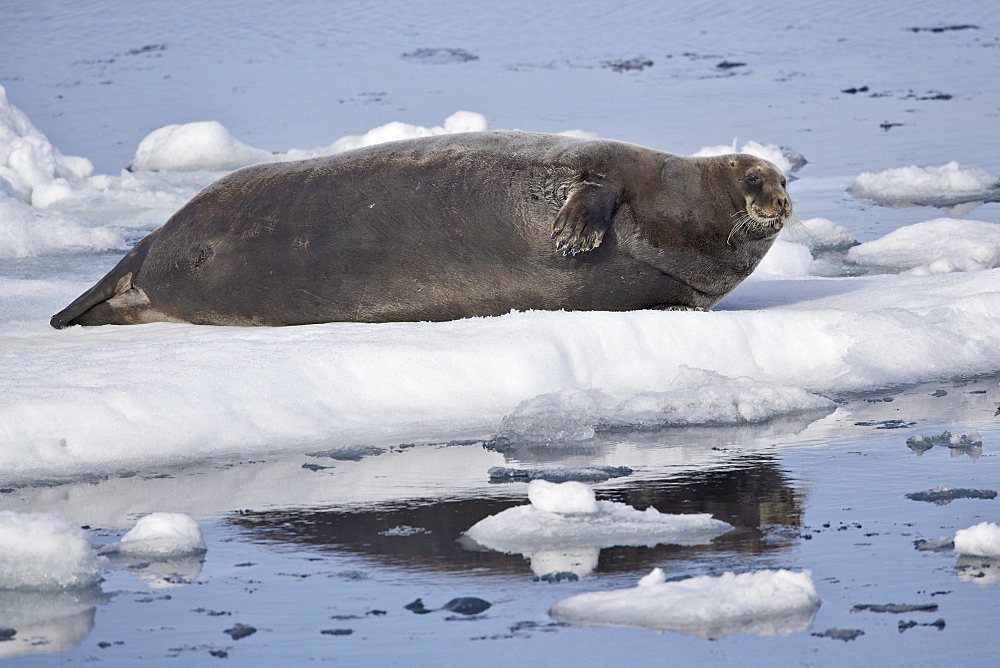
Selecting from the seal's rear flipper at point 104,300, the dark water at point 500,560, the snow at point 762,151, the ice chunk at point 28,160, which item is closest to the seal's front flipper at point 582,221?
the dark water at point 500,560

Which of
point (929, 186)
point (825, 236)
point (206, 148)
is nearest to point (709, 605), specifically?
point (825, 236)

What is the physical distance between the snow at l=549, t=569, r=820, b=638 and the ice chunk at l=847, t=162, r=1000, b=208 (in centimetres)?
884

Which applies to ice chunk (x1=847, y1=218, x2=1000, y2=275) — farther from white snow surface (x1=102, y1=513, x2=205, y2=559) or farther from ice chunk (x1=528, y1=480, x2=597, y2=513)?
white snow surface (x1=102, y1=513, x2=205, y2=559)

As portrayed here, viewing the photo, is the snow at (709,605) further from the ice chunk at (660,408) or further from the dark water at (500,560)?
the ice chunk at (660,408)

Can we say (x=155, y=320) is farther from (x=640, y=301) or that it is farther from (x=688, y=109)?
(x=688, y=109)

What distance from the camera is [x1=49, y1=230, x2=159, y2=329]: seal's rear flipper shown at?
25.6 ft

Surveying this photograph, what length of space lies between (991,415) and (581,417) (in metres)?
1.63

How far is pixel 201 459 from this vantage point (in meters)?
5.25

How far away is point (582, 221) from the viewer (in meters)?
6.85

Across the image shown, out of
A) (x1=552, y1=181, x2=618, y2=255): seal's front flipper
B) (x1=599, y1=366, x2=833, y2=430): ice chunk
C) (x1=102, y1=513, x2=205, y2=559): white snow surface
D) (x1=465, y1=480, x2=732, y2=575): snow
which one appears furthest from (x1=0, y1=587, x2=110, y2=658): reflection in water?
(x1=552, y1=181, x2=618, y2=255): seal's front flipper

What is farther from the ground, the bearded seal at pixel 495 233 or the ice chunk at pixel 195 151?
the ice chunk at pixel 195 151

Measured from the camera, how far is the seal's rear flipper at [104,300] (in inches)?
307

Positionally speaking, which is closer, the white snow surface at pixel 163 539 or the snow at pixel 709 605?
the snow at pixel 709 605

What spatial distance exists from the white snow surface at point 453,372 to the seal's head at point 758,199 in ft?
1.62
